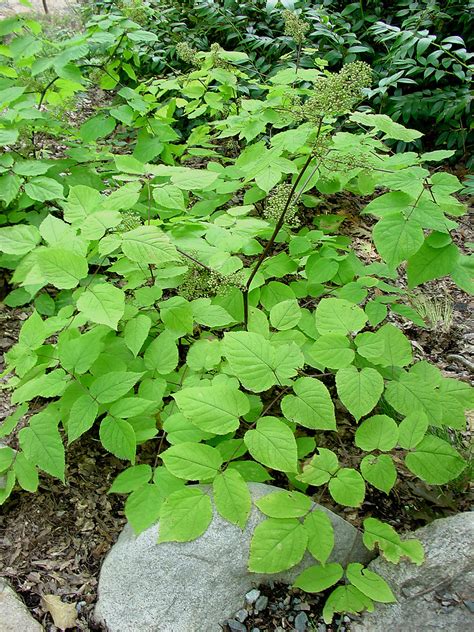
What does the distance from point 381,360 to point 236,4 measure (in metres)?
4.76

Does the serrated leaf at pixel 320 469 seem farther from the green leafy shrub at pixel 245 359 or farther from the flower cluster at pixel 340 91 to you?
the flower cluster at pixel 340 91

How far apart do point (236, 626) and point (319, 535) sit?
1.51 feet

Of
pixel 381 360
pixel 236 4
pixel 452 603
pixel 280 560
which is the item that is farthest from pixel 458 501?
pixel 236 4

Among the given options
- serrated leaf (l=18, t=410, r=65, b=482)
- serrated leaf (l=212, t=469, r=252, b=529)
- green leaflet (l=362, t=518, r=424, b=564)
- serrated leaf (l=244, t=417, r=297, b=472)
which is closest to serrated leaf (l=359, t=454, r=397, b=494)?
green leaflet (l=362, t=518, r=424, b=564)

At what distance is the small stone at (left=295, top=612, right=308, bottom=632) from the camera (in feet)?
5.34

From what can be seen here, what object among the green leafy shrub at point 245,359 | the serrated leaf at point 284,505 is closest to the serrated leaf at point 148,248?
the green leafy shrub at point 245,359

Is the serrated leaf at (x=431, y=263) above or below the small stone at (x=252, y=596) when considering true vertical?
above

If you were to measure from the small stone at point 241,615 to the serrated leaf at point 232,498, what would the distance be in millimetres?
431

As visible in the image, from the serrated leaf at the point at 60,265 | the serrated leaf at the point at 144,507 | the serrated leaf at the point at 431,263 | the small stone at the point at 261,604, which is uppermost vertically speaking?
the serrated leaf at the point at 60,265

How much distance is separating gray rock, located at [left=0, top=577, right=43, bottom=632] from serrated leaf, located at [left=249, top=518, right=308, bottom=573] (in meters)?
0.74

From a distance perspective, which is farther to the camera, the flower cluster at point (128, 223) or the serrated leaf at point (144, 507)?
the flower cluster at point (128, 223)

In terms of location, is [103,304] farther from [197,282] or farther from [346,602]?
[346,602]

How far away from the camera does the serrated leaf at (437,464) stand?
1.59 metres

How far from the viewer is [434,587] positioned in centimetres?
160
